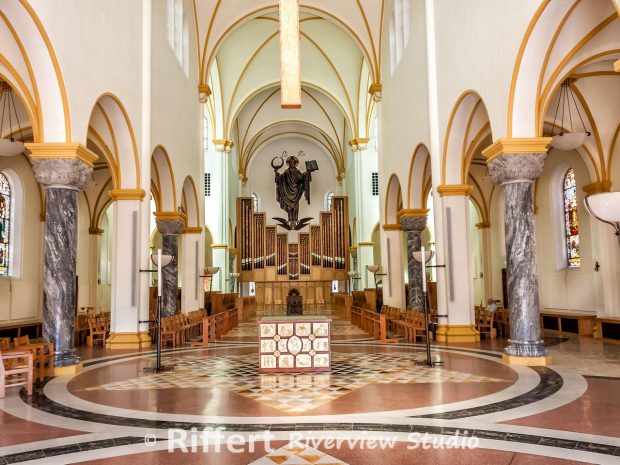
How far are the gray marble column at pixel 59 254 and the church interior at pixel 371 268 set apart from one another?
0.03 meters

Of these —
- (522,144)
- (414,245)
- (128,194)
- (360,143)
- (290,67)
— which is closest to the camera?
(290,67)

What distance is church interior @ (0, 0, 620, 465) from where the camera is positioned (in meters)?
5.05

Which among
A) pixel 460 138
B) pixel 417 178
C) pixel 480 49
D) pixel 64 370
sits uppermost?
pixel 480 49

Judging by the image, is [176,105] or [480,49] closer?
[480,49]

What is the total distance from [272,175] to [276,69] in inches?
439

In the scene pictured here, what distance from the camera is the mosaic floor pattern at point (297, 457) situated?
402 cm

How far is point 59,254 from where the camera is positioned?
8742mm

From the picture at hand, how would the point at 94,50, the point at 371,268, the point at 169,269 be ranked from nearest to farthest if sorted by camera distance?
the point at 94,50, the point at 169,269, the point at 371,268

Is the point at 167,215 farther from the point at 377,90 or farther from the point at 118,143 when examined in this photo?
the point at 377,90

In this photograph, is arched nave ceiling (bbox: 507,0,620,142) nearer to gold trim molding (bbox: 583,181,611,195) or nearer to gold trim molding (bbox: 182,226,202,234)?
gold trim molding (bbox: 583,181,611,195)

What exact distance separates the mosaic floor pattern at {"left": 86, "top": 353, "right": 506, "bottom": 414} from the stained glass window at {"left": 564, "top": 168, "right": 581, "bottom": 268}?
8.75 meters

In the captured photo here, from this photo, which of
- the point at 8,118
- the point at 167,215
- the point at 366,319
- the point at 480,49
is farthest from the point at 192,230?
the point at 480,49

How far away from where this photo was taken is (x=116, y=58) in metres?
11.0

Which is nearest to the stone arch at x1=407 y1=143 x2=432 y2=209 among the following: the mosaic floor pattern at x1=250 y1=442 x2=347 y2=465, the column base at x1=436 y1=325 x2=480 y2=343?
the column base at x1=436 y1=325 x2=480 y2=343
